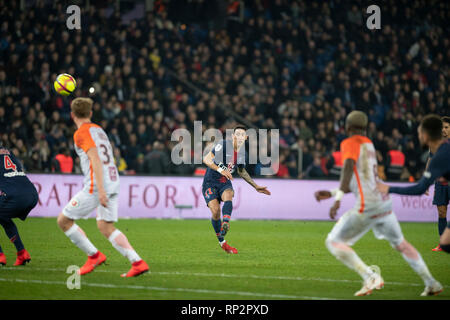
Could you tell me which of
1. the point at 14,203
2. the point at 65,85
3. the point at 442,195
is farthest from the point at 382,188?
the point at 65,85

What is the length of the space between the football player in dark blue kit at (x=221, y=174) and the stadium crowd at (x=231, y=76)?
8.17 meters

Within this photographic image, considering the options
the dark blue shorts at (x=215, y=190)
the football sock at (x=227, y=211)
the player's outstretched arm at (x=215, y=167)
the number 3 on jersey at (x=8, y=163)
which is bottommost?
the football sock at (x=227, y=211)

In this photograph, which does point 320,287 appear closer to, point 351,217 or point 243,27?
point 351,217

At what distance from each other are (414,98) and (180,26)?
959 cm

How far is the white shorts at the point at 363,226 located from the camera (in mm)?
7809

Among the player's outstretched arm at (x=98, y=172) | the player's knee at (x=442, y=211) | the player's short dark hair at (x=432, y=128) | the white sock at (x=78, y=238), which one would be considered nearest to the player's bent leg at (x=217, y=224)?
the white sock at (x=78, y=238)

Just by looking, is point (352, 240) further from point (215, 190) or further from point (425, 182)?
point (215, 190)

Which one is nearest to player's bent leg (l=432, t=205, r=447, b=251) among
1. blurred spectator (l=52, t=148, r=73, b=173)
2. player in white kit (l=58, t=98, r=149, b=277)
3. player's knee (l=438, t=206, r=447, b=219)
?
player's knee (l=438, t=206, r=447, b=219)

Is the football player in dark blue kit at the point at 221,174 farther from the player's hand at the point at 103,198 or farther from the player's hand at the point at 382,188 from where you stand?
the player's hand at the point at 382,188

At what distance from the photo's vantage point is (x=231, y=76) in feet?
85.9

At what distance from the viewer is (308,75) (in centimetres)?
2733

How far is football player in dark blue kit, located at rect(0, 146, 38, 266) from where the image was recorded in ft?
33.7
